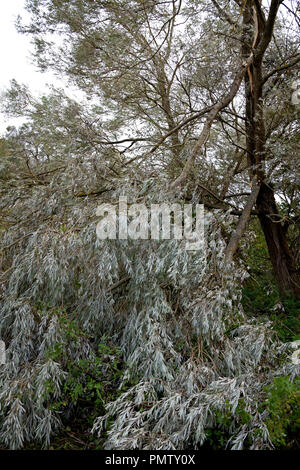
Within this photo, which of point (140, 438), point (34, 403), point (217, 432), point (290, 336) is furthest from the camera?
point (290, 336)

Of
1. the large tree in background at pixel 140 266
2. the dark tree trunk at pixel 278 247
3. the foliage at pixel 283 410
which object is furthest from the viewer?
the dark tree trunk at pixel 278 247

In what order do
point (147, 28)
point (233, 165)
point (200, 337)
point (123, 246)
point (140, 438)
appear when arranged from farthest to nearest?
1. point (233, 165)
2. point (147, 28)
3. point (123, 246)
4. point (200, 337)
5. point (140, 438)

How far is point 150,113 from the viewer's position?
5453 mm

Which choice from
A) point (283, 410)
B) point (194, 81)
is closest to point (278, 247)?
point (194, 81)

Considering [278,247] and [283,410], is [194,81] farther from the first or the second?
[283,410]

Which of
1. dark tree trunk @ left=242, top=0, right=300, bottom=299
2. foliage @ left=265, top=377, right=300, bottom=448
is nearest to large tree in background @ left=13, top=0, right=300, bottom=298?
dark tree trunk @ left=242, top=0, right=300, bottom=299

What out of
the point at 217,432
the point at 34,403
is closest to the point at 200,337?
the point at 217,432

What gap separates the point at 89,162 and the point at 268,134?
192 centimetres

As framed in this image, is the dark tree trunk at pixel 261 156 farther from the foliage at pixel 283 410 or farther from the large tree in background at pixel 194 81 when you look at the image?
the foliage at pixel 283 410

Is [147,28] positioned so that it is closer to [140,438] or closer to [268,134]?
[268,134]

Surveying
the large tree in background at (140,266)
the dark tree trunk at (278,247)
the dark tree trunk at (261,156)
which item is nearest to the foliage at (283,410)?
the large tree in background at (140,266)

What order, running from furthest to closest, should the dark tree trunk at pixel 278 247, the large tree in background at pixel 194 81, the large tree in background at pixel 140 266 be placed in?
the dark tree trunk at pixel 278 247
the large tree in background at pixel 194 81
the large tree in background at pixel 140 266

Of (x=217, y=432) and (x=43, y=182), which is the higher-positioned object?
(x=43, y=182)
